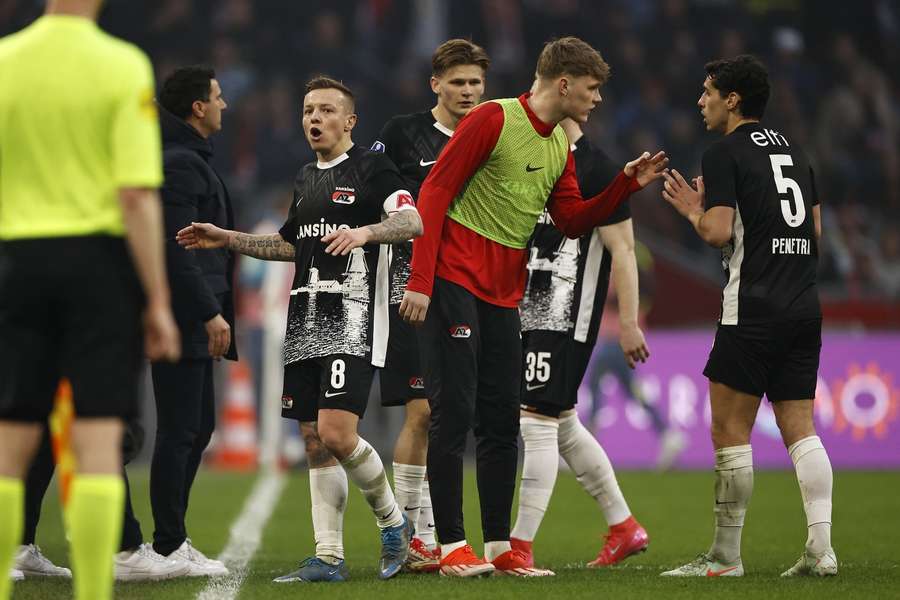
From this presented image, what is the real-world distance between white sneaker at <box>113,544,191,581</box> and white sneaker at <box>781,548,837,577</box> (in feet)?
8.34

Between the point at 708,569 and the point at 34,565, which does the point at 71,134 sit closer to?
the point at 34,565

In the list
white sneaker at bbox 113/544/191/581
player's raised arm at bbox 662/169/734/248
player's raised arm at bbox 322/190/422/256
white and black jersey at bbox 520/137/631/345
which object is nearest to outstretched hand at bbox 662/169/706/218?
player's raised arm at bbox 662/169/734/248

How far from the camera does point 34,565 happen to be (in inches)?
231

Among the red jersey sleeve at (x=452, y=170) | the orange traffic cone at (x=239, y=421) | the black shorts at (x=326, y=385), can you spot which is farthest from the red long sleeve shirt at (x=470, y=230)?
the orange traffic cone at (x=239, y=421)

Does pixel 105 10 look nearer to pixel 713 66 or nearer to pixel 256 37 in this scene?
pixel 256 37

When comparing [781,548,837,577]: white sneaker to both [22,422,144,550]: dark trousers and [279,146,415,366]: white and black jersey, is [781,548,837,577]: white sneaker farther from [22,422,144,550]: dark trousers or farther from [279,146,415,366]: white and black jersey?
[22,422,144,550]: dark trousers

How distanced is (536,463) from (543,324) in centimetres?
69

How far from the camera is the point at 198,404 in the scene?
5.93 metres

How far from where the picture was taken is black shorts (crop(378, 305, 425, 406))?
6.38m

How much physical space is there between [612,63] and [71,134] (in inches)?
631

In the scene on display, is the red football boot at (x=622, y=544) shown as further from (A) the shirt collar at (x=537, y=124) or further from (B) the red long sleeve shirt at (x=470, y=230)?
(A) the shirt collar at (x=537, y=124)

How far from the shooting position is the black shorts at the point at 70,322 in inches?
142

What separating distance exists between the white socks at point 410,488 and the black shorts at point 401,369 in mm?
303

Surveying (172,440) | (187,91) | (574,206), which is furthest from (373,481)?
(187,91)
